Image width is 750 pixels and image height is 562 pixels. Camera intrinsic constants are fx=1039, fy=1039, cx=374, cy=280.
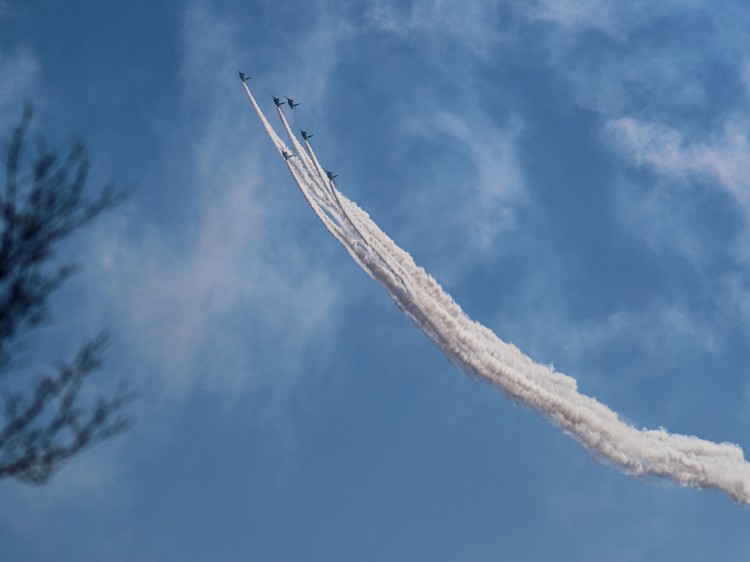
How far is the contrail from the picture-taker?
96812 mm

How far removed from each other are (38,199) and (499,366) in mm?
82175

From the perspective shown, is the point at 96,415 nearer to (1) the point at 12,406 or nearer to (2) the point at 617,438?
(1) the point at 12,406

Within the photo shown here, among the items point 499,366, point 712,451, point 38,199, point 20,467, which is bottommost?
point 20,467

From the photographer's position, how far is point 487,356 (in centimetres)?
9675

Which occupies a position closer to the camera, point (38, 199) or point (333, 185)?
point (38, 199)

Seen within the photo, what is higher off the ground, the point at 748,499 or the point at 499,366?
the point at 748,499

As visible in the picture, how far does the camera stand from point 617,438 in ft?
333

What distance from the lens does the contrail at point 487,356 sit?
318 feet

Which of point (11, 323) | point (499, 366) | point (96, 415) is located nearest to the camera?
point (11, 323)

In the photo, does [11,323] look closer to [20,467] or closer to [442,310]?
[20,467]

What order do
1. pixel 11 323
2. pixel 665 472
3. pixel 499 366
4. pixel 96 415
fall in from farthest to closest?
pixel 665 472
pixel 499 366
pixel 96 415
pixel 11 323

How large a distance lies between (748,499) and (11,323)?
103 meters

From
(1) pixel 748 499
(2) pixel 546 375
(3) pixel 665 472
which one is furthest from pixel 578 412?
(1) pixel 748 499

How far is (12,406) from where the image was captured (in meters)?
17.5
